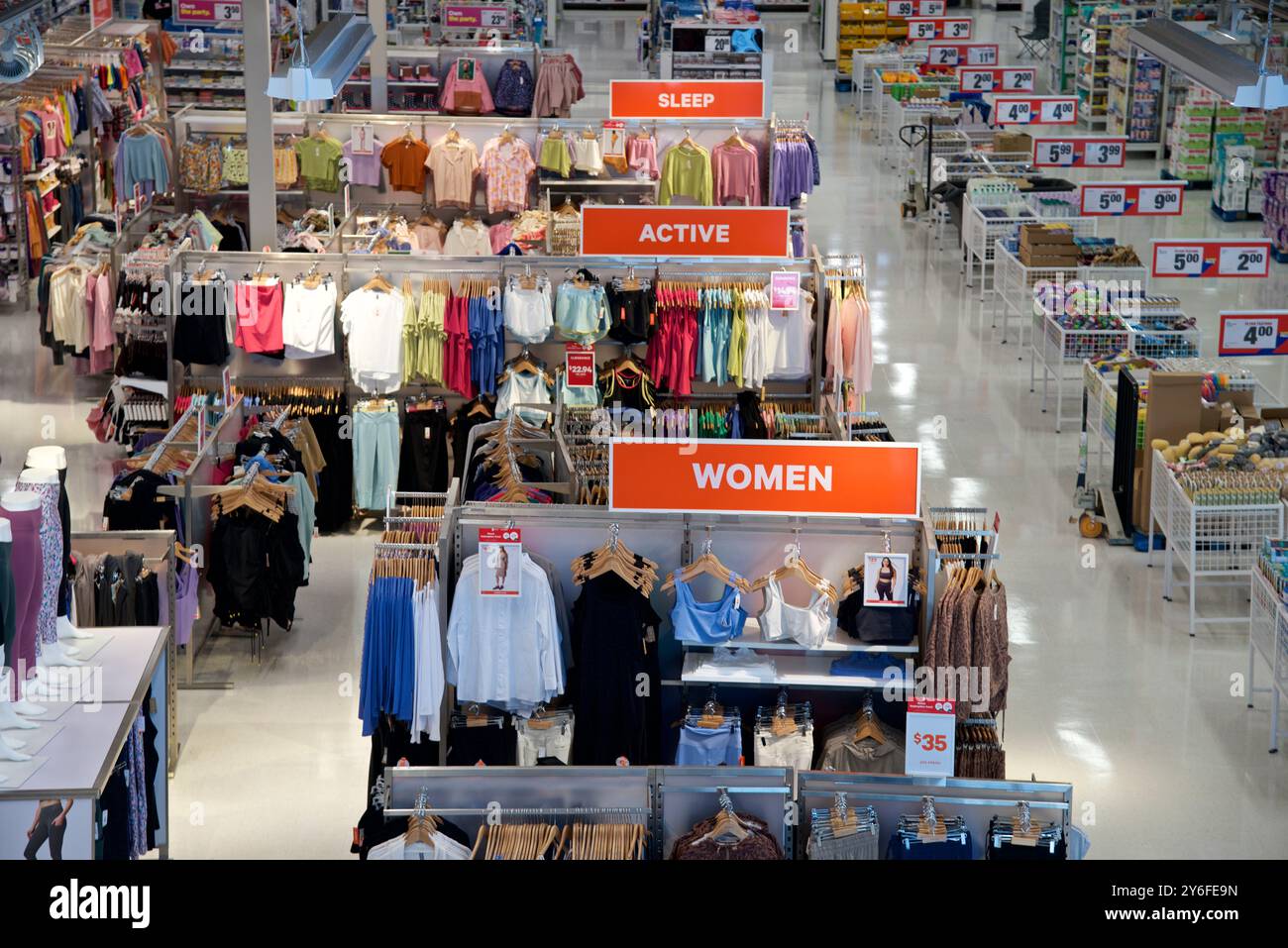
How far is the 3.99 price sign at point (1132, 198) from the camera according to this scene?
14.6 metres

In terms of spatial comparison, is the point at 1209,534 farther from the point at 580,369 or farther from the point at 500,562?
the point at 500,562

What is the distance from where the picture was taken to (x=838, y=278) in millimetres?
10836

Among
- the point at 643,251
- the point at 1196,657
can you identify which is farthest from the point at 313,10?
the point at 1196,657

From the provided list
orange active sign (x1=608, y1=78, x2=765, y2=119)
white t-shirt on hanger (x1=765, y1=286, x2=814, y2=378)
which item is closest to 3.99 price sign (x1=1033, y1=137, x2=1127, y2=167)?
orange active sign (x1=608, y1=78, x2=765, y2=119)

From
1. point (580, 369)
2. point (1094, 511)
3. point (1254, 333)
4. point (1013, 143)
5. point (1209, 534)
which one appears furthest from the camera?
point (1013, 143)

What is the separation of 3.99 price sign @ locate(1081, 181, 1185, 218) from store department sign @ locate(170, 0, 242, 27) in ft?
34.4

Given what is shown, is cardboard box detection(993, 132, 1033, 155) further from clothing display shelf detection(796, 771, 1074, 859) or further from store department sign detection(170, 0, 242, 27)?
clothing display shelf detection(796, 771, 1074, 859)

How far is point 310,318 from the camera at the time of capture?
10883mm

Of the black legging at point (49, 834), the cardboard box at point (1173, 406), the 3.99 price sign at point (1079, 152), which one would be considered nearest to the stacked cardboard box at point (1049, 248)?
the 3.99 price sign at point (1079, 152)

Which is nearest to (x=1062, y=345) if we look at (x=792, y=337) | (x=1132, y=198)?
(x=1132, y=198)

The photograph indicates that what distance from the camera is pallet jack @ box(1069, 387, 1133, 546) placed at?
436 inches

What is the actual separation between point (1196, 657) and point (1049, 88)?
1941 cm

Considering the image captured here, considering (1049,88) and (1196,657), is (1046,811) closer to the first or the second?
(1196,657)

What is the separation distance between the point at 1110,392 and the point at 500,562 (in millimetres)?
5716
